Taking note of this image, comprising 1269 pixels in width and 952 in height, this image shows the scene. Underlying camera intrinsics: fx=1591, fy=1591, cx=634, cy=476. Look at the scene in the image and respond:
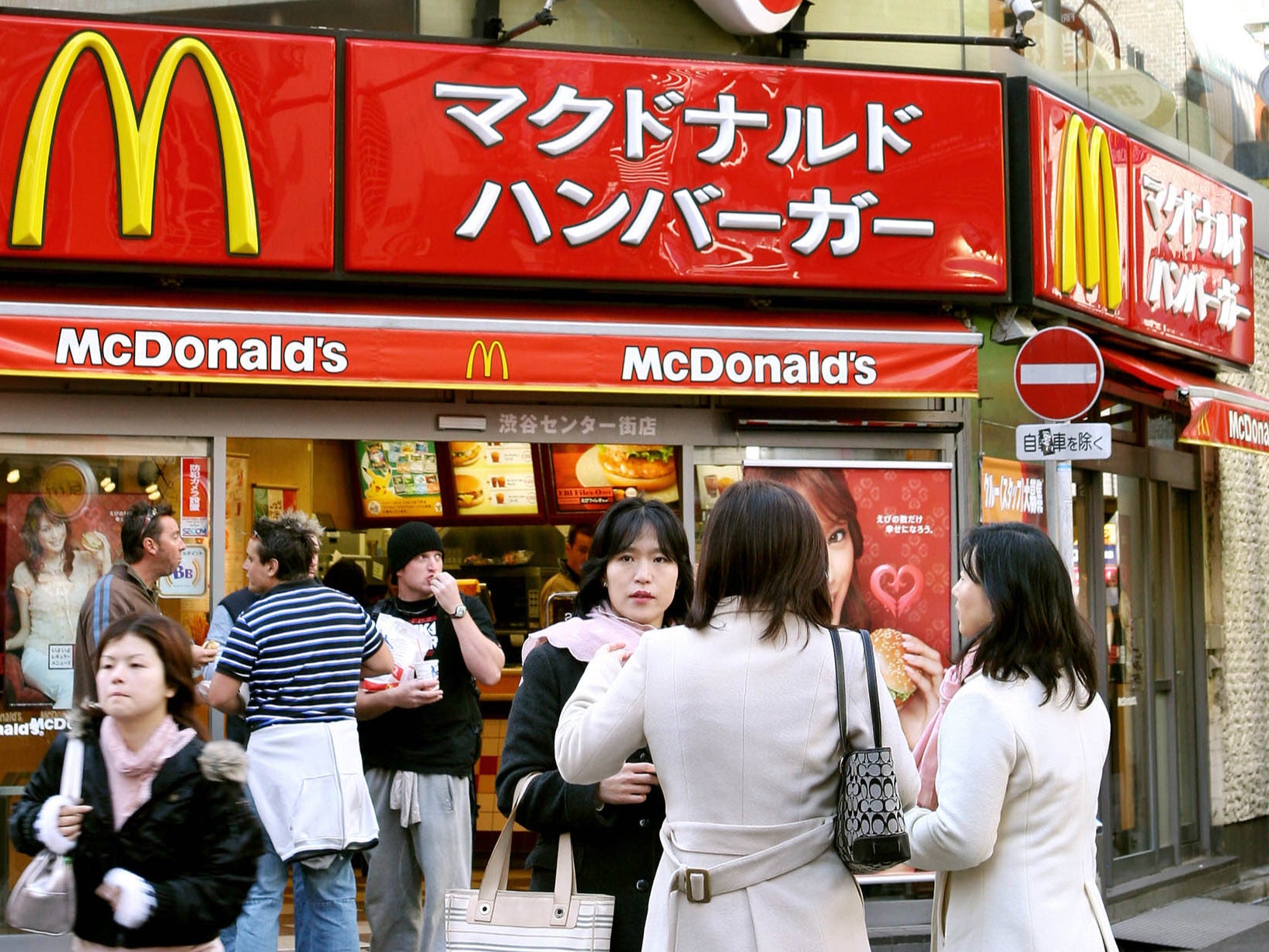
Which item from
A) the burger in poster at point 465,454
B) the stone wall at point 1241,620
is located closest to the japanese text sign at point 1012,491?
the stone wall at point 1241,620

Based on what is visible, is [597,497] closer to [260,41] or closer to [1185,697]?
[260,41]

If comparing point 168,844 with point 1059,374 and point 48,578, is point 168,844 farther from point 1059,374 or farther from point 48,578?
point 1059,374

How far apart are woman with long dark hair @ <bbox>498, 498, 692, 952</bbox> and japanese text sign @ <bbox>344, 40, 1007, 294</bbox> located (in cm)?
411

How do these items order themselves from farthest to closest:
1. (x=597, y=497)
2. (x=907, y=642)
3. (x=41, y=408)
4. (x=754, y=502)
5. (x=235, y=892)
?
(x=597, y=497) < (x=907, y=642) < (x=41, y=408) < (x=235, y=892) < (x=754, y=502)

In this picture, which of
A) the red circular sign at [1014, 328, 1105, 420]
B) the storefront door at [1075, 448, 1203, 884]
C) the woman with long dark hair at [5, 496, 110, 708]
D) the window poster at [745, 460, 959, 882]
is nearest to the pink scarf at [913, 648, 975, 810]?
the red circular sign at [1014, 328, 1105, 420]

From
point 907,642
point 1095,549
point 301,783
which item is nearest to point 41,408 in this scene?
point 301,783

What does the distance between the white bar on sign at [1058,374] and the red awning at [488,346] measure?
540 millimetres

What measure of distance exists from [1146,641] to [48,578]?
7435mm

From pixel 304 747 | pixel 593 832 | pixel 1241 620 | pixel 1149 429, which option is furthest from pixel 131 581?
pixel 1241 620

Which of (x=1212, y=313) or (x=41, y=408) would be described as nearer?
(x=41, y=408)

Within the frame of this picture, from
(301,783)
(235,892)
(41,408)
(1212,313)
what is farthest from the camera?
(1212,313)

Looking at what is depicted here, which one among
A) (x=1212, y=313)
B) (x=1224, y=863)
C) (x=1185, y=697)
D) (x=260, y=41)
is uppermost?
(x=260, y=41)

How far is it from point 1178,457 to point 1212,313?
111 centimetres

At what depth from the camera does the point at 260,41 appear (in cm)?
804
